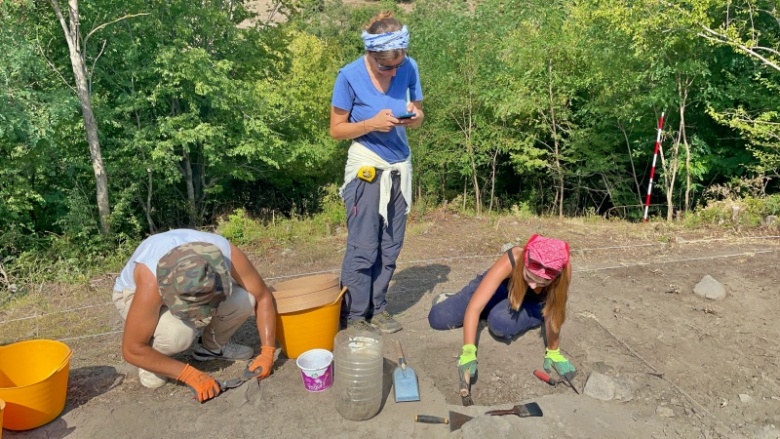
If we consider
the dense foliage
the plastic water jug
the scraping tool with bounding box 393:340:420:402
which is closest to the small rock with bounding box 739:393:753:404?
the scraping tool with bounding box 393:340:420:402

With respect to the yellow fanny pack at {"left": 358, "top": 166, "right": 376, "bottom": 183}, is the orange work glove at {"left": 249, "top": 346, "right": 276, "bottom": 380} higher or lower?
lower

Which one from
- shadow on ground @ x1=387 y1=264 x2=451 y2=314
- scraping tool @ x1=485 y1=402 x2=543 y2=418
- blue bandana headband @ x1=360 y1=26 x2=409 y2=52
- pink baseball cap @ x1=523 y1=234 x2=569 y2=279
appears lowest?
scraping tool @ x1=485 y1=402 x2=543 y2=418

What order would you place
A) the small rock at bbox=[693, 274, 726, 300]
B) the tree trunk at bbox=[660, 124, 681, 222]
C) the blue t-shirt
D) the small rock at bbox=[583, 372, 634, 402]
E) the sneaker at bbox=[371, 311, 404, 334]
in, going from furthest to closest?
the tree trunk at bbox=[660, 124, 681, 222] → the small rock at bbox=[693, 274, 726, 300] → the sneaker at bbox=[371, 311, 404, 334] → the blue t-shirt → the small rock at bbox=[583, 372, 634, 402]

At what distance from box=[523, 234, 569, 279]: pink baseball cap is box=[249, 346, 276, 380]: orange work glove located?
142cm

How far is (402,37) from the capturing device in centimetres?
266

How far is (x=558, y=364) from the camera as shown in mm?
2799

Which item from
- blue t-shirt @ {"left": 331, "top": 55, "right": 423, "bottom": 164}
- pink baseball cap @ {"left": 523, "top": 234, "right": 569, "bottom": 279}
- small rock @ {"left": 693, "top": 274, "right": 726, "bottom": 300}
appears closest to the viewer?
pink baseball cap @ {"left": 523, "top": 234, "right": 569, "bottom": 279}

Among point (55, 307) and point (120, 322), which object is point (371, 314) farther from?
point (55, 307)

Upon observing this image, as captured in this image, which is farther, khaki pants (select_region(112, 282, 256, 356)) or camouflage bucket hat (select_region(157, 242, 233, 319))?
khaki pants (select_region(112, 282, 256, 356))

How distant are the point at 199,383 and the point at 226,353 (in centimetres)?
43

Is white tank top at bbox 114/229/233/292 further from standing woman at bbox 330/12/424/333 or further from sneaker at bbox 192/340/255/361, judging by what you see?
standing woman at bbox 330/12/424/333

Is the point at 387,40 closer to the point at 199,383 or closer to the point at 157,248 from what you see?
the point at 157,248

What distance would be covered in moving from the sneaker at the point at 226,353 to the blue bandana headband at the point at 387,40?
185 centimetres

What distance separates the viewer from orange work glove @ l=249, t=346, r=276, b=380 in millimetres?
2684
